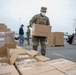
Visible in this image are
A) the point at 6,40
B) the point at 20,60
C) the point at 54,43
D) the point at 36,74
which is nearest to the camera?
the point at 36,74

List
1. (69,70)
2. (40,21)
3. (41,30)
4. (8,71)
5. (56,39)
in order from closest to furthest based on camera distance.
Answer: (8,71), (69,70), (41,30), (40,21), (56,39)

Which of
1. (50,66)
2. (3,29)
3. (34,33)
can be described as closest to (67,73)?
(50,66)

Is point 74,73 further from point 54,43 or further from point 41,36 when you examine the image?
point 54,43

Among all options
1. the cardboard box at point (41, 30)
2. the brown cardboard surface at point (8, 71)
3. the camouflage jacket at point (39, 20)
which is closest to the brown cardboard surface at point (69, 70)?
the brown cardboard surface at point (8, 71)

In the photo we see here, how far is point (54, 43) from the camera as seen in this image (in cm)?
1321

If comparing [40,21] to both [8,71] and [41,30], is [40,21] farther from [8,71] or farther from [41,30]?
[8,71]

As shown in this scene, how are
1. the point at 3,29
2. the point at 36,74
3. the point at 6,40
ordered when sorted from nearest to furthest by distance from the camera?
the point at 36,74 < the point at 6,40 < the point at 3,29

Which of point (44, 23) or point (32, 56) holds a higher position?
point (44, 23)

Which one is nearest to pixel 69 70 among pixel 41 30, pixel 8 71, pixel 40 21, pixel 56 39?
pixel 8 71

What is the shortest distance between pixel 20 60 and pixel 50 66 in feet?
2.08

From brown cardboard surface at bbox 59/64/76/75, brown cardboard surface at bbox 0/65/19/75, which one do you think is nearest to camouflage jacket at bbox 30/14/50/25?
brown cardboard surface at bbox 59/64/76/75

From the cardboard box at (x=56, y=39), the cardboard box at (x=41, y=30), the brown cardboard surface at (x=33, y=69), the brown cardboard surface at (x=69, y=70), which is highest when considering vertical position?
the cardboard box at (x=41, y=30)

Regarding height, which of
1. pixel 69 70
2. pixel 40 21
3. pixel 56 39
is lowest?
pixel 56 39

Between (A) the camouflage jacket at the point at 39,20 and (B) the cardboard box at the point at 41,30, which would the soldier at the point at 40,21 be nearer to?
(A) the camouflage jacket at the point at 39,20
